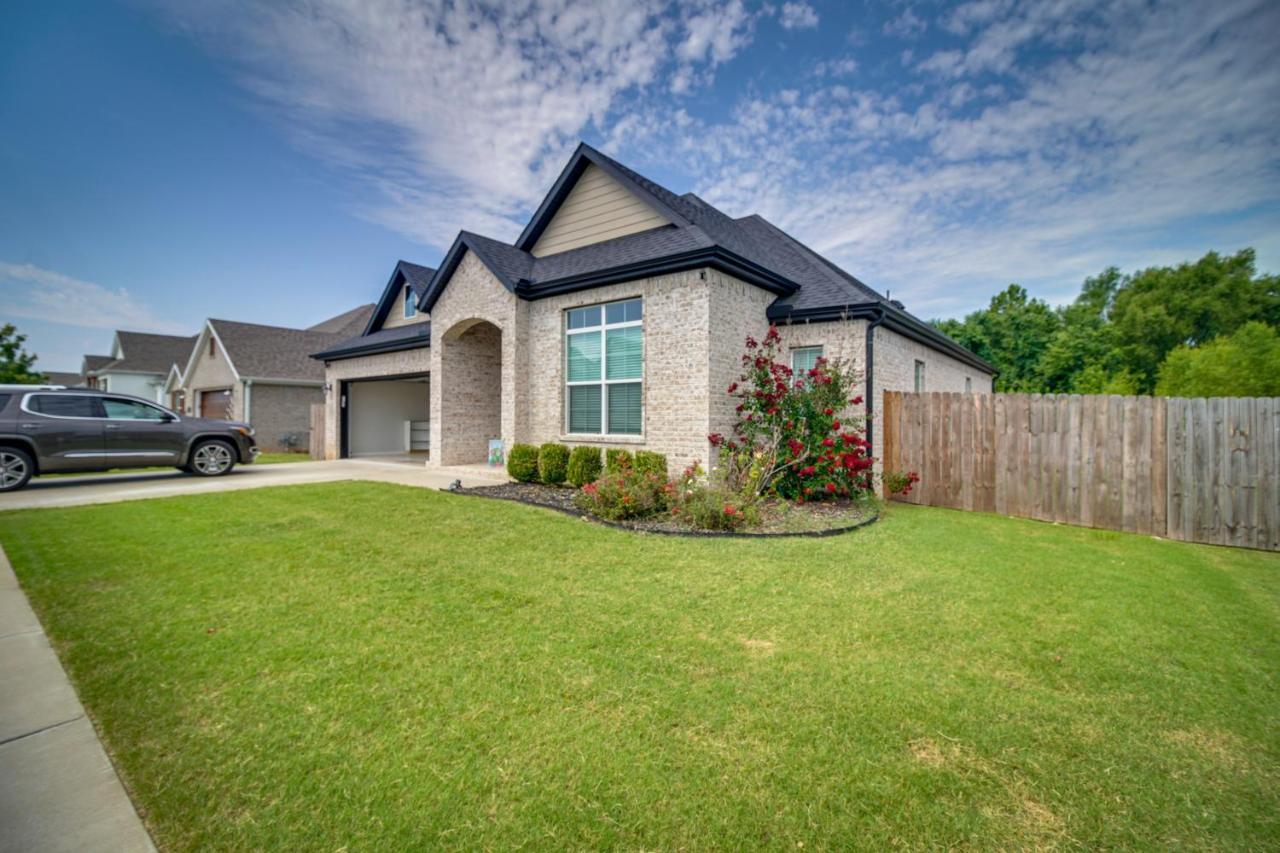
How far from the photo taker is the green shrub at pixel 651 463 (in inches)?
344

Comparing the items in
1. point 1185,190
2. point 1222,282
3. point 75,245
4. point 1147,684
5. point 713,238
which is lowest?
point 1147,684

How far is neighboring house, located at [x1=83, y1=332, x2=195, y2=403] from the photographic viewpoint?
102 ft

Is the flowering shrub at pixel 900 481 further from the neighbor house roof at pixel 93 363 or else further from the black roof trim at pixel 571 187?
the neighbor house roof at pixel 93 363

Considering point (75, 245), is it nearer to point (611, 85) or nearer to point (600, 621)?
point (611, 85)

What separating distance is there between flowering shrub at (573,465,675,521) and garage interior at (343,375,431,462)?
11096 mm

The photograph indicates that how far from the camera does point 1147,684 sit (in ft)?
10.1

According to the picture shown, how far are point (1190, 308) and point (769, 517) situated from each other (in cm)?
4501

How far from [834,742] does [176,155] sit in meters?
19.0

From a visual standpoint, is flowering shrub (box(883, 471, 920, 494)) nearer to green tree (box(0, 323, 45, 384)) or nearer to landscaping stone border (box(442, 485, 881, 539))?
landscaping stone border (box(442, 485, 881, 539))

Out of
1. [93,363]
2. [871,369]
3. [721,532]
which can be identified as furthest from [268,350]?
[871,369]

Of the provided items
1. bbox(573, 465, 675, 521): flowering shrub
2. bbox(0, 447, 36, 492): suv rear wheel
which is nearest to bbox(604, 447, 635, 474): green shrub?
bbox(573, 465, 675, 521): flowering shrub

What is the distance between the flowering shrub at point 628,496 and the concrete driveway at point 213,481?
420 cm

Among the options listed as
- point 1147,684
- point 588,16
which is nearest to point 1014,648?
point 1147,684

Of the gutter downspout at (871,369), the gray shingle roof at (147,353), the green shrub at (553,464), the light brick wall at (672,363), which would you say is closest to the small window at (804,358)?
the gutter downspout at (871,369)
